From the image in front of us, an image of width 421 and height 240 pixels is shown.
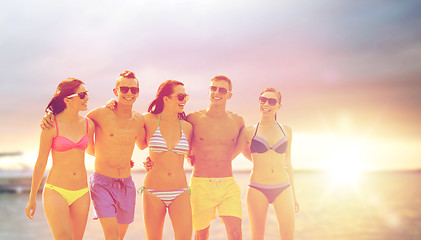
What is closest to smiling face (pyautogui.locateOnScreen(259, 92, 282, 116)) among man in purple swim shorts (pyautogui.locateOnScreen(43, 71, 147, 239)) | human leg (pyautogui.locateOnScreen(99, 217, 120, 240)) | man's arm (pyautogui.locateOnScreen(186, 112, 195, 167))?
man's arm (pyautogui.locateOnScreen(186, 112, 195, 167))

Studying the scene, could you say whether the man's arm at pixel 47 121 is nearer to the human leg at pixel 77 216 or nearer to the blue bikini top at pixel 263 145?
the human leg at pixel 77 216

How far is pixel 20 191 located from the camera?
2633 inches

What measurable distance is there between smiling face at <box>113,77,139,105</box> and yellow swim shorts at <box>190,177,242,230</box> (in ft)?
8.04

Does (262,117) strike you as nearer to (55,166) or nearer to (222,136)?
(222,136)

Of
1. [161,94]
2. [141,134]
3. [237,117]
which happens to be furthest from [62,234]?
[237,117]

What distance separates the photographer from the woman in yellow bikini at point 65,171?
24.2 ft

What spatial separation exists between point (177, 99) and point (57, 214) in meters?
3.37

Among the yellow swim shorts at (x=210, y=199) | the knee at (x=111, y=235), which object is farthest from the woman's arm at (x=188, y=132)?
the knee at (x=111, y=235)

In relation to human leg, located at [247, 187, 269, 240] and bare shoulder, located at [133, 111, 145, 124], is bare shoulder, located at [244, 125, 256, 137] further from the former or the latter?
bare shoulder, located at [133, 111, 145, 124]

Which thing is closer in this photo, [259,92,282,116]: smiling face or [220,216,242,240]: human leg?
[220,216,242,240]: human leg


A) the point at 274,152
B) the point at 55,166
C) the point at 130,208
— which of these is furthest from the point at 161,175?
the point at 274,152

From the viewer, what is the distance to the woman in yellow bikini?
7363 mm

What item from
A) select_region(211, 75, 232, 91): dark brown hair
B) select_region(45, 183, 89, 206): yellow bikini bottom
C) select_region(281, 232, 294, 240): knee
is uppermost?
select_region(211, 75, 232, 91): dark brown hair

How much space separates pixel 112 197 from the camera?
813 centimetres
